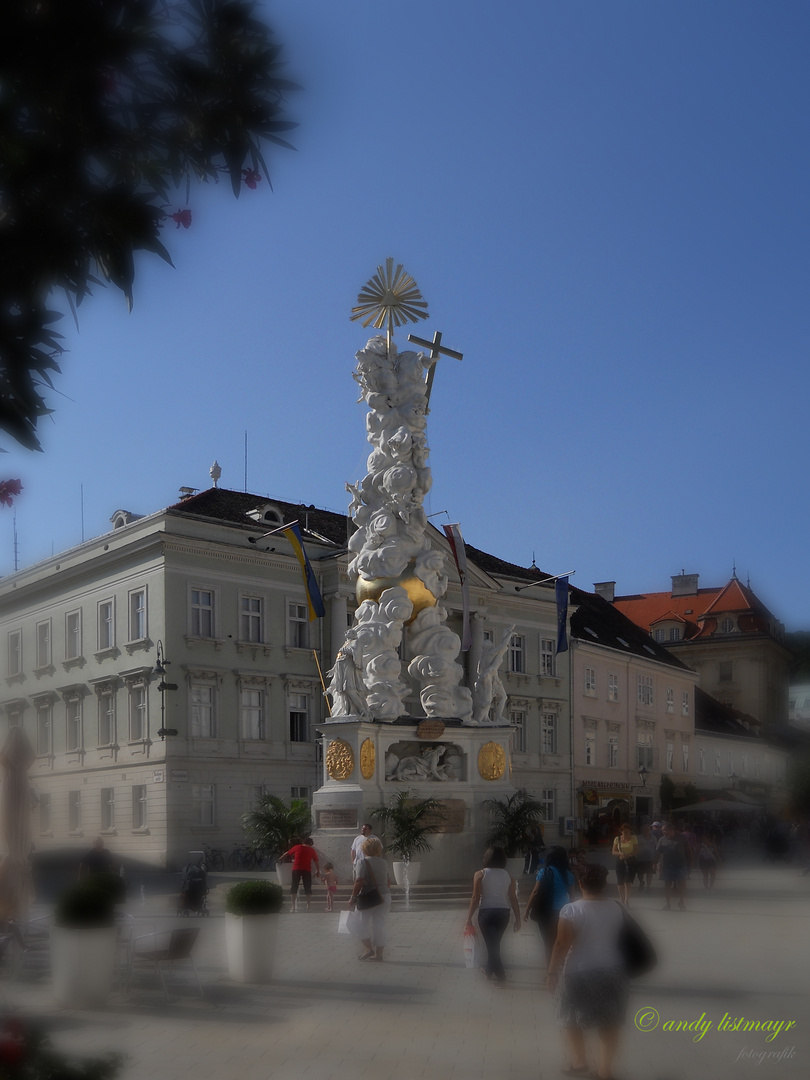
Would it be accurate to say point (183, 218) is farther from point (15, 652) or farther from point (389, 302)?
point (389, 302)

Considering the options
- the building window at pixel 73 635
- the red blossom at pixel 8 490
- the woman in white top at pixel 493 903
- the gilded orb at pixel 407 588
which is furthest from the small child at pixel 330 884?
the red blossom at pixel 8 490

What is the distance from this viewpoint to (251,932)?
1355 cm

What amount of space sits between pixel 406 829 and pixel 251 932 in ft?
35.6

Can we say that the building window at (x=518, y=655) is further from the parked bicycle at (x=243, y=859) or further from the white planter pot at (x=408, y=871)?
the white planter pot at (x=408, y=871)

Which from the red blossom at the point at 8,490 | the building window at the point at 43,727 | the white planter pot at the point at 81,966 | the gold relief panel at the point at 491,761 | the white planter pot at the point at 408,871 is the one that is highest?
the red blossom at the point at 8,490

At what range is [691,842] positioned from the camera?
102 feet

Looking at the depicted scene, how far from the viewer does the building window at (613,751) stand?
195ft

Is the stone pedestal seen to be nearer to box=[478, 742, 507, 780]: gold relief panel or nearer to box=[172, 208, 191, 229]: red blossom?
box=[478, 742, 507, 780]: gold relief panel

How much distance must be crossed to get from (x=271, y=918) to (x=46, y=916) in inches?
93.7

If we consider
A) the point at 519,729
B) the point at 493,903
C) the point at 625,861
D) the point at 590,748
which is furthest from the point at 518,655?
the point at 493,903

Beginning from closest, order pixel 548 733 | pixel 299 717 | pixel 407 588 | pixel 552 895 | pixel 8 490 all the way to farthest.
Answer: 1. pixel 8 490
2. pixel 552 895
3. pixel 407 588
4. pixel 299 717
5. pixel 548 733

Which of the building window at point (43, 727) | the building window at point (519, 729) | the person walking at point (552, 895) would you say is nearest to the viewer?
the building window at point (43, 727)

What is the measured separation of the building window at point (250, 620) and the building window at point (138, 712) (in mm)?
4523

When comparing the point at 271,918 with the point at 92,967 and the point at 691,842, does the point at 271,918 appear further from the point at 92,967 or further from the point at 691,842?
the point at 691,842
